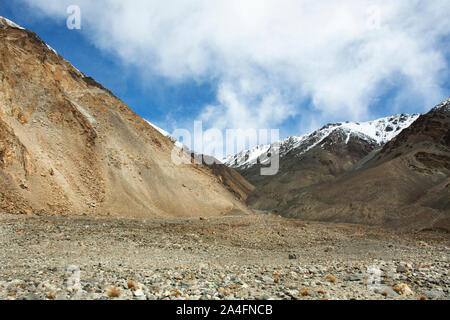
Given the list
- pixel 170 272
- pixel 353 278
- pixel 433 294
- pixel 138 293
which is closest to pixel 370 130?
pixel 353 278

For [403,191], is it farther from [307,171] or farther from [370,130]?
[370,130]

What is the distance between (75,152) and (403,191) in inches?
1898

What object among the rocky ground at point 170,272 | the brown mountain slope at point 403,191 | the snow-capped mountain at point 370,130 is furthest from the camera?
the snow-capped mountain at point 370,130

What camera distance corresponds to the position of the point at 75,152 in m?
30.8

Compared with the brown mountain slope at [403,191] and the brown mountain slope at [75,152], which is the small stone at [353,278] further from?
the brown mountain slope at [403,191]

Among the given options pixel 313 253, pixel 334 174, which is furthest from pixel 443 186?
pixel 334 174

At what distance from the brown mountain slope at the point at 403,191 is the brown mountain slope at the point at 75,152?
20.0 m

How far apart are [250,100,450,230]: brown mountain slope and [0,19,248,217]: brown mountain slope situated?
20044mm

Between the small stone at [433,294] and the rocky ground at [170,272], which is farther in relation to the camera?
the small stone at [433,294]

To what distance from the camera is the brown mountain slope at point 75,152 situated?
24.0 meters

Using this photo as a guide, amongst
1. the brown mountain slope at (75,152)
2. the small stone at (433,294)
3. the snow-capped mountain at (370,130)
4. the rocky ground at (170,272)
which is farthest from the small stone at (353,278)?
the snow-capped mountain at (370,130)

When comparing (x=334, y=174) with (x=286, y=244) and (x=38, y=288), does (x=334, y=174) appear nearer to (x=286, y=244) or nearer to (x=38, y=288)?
(x=286, y=244)

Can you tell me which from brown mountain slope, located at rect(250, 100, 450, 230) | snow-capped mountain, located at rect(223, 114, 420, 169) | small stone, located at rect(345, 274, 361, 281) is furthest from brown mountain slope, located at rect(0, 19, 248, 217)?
snow-capped mountain, located at rect(223, 114, 420, 169)

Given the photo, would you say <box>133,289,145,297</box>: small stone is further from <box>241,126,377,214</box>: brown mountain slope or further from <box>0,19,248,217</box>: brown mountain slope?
<box>241,126,377,214</box>: brown mountain slope
